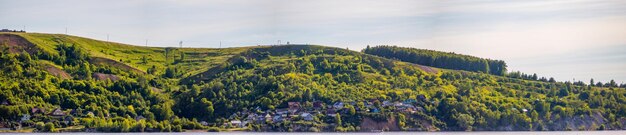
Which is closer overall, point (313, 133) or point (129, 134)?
point (129, 134)

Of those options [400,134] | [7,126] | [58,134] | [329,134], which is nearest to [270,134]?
[329,134]

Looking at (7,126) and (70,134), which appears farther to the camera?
(7,126)

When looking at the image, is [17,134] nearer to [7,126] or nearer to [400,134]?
[7,126]

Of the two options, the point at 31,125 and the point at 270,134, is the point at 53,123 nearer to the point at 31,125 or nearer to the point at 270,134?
the point at 31,125

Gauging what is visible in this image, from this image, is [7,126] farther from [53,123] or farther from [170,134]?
[170,134]

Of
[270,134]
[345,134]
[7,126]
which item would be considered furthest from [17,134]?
[345,134]

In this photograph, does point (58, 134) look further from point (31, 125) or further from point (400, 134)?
point (400, 134)

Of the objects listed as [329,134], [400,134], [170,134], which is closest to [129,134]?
[170,134]
